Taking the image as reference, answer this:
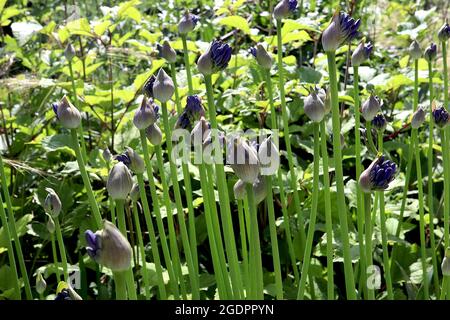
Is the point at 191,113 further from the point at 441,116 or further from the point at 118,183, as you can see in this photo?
the point at 441,116

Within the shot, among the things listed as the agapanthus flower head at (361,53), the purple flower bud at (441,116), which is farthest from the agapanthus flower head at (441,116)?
the agapanthus flower head at (361,53)

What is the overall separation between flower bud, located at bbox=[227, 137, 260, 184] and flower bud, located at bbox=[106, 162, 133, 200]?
0.09 m

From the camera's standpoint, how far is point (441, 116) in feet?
2.50

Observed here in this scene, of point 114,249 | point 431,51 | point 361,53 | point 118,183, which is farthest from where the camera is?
point 431,51

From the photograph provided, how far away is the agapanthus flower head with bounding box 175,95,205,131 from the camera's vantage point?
2.15 feet

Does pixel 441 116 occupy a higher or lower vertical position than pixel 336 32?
lower

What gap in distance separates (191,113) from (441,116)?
0.33 m

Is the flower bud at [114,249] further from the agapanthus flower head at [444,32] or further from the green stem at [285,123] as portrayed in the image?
the agapanthus flower head at [444,32]

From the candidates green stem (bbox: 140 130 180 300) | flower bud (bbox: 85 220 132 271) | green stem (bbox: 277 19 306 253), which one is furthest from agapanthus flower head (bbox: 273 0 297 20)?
flower bud (bbox: 85 220 132 271)

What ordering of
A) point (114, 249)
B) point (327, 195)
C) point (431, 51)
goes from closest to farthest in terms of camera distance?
point (114, 249) < point (327, 195) < point (431, 51)

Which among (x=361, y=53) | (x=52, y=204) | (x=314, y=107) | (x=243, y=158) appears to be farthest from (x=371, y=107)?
(x=52, y=204)

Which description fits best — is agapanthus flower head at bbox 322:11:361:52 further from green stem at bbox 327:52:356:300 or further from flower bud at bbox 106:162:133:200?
flower bud at bbox 106:162:133:200
